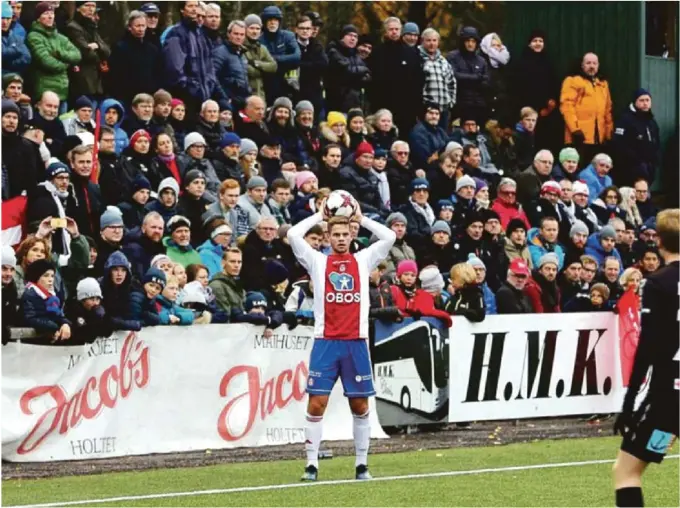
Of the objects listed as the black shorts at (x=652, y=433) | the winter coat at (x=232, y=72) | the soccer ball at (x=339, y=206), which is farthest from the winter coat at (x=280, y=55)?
the black shorts at (x=652, y=433)

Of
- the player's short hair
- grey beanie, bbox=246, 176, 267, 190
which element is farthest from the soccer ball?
grey beanie, bbox=246, 176, 267, 190

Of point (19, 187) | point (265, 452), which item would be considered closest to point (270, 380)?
point (265, 452)

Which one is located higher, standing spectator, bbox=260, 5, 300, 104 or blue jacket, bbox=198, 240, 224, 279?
standing spectator, bbox=260, 5, 300, 104

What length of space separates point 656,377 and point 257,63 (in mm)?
13294

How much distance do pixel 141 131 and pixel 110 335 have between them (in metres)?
3.68

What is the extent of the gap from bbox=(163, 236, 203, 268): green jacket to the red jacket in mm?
2303

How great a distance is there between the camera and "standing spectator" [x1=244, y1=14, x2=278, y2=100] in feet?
72.3

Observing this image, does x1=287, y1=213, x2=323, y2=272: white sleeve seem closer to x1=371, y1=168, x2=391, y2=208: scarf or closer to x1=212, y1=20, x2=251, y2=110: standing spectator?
x1=371, y1=168, x2=391, y2=208: scarf

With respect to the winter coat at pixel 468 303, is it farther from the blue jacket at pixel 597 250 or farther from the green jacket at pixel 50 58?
the green jacket at pixel 50 58

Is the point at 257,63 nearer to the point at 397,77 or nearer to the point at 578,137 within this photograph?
the point at 397,77

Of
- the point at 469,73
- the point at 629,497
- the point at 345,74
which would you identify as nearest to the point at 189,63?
the point at 345,74

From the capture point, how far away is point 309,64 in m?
22.8

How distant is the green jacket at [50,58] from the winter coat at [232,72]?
249 centimetres

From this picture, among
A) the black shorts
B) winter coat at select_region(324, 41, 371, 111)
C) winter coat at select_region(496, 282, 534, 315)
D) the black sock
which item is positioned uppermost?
winter coat at select_region(324, 41, 371, 111)
